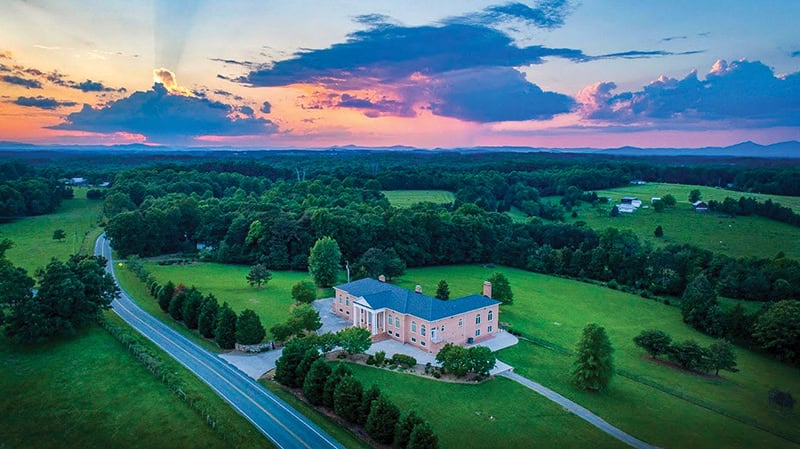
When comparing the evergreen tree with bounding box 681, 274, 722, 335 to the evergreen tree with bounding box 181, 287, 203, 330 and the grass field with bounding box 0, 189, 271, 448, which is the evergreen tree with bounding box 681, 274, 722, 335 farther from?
the evergreen tree with bounding box 181, 287, 203, 330

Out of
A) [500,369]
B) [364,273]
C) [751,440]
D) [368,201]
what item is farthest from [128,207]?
[751,440]

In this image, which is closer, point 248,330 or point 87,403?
point 87,403

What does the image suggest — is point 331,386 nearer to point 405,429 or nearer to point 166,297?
point 405,429

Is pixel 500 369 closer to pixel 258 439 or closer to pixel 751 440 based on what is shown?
pixel 751 440

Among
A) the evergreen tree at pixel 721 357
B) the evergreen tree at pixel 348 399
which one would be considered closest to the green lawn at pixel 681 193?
the evergreen tree at pixel 721 357

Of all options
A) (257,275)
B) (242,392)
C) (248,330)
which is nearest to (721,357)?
(242,392)

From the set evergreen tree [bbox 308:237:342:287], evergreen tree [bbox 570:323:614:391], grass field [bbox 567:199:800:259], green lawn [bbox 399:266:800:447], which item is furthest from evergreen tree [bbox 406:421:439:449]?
grass field [bbox 567:199:800:259]
